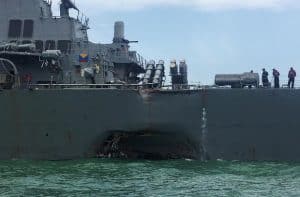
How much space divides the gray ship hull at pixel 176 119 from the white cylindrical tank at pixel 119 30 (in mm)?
9153

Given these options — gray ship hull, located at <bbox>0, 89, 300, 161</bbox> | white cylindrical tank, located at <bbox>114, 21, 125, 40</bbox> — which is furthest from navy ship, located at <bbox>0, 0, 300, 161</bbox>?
white cylindrical tank, located at <bbox>114, 21, 125, 40</bbox>

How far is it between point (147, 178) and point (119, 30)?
14.3 m

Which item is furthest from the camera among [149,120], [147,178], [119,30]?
[119,30]

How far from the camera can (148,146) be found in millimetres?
21250

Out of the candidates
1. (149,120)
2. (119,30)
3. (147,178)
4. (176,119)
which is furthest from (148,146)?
(119,30)

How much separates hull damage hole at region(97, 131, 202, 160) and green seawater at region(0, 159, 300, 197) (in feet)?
2.12

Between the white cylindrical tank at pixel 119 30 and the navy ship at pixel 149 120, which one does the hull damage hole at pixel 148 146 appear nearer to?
the navy ship at pixel 149 120

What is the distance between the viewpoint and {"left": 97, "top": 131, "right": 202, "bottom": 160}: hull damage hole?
20.7m

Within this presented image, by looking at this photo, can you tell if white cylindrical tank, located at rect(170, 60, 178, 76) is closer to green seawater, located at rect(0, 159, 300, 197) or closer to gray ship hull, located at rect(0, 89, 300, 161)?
gray ship hull, located at rect(0, 89, 300, 161)

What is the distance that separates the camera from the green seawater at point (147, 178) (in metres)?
14.9

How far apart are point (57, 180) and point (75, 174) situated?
1148 mm

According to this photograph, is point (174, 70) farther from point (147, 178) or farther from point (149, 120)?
point (147, 178)

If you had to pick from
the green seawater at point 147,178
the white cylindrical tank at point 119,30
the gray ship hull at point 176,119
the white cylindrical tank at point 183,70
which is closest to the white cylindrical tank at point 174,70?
the white cylindrical tank at point 183,70

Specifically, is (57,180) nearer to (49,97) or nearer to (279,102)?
(49,97)
